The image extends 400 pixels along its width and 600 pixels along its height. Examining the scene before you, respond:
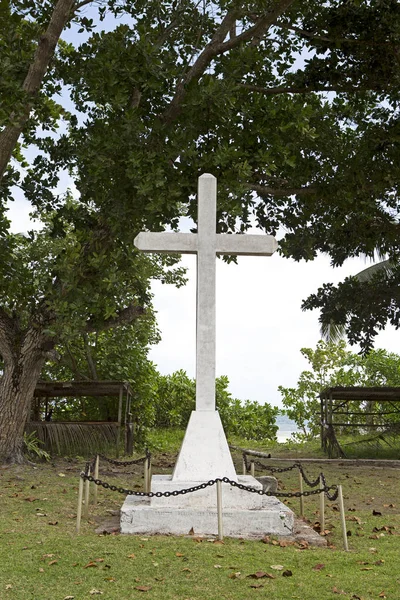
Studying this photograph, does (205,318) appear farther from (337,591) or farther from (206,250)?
(337,591)

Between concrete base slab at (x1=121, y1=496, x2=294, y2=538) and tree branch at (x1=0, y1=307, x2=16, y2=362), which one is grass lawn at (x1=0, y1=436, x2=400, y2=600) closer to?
concrete base slab at (x1=121, y1=496, x2=294, y2=538)

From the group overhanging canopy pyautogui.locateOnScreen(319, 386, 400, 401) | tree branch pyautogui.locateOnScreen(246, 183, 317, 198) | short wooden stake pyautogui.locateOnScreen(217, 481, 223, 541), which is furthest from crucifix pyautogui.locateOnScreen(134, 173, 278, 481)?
overhanging canopy pyautogui.locateOnScreen(319, 386, 400, 401)

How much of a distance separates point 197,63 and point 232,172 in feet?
12.6

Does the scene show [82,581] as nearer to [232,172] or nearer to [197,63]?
[232,172]

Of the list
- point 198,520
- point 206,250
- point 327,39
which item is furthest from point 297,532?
point 327,39

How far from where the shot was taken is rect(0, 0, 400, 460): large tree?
14.0 metres

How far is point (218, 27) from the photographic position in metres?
16.7

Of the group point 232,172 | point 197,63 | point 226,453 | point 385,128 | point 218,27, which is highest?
point 218,27

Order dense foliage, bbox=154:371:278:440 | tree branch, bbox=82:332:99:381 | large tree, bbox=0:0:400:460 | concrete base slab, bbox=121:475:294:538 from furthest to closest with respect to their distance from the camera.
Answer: dense foliage, bbox=154:371:278:440
tree branch, bbox=82:332:99:381
large tree, bbox=0:0:400:460
concrete base slab, bbox=121:475:294:538

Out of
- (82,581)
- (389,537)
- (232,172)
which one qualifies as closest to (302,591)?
(82,581)

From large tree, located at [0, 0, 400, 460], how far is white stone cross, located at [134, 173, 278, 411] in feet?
11.1

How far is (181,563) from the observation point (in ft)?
22.9

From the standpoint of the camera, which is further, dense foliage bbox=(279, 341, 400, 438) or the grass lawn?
dense foliage bbox=(279, 341, 400, 438)

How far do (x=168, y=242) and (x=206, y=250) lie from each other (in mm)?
572
